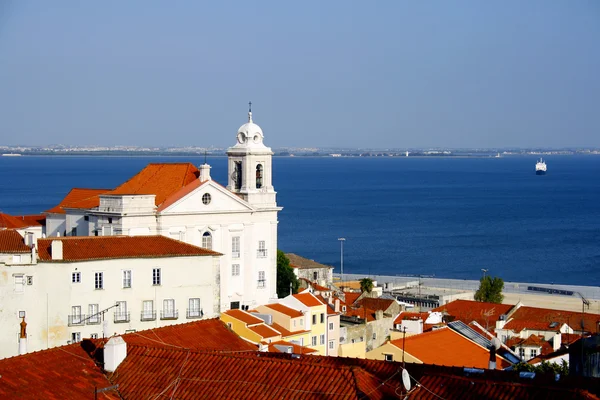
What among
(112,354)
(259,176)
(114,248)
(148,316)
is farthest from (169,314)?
(259,176)

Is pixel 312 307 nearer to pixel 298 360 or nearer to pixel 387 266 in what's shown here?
pixel 298 360

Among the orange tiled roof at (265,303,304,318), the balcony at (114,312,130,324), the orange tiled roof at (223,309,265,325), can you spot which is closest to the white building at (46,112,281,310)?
the orange tiled roof at (265,303,304,318)

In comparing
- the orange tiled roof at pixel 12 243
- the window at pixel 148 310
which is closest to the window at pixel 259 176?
the window at pixel 148 310

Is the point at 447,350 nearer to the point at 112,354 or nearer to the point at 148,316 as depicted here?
the point at 148,316

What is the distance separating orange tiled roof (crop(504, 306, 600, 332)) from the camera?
41312mm

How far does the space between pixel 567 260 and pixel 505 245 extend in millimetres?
13688

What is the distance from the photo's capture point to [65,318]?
27.3 meters

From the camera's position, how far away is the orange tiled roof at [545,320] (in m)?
41.3

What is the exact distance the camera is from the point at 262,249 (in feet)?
152

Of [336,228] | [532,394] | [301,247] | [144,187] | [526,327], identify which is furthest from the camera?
[336,228]

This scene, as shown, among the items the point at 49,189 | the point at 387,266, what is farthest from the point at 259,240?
the point at 49,189

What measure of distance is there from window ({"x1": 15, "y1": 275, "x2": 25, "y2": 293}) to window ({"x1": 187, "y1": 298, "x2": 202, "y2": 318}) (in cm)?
482

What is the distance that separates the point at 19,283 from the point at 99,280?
254cm

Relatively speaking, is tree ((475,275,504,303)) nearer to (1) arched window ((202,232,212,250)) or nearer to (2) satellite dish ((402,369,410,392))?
(1) arched window ((202,232,212,250))
